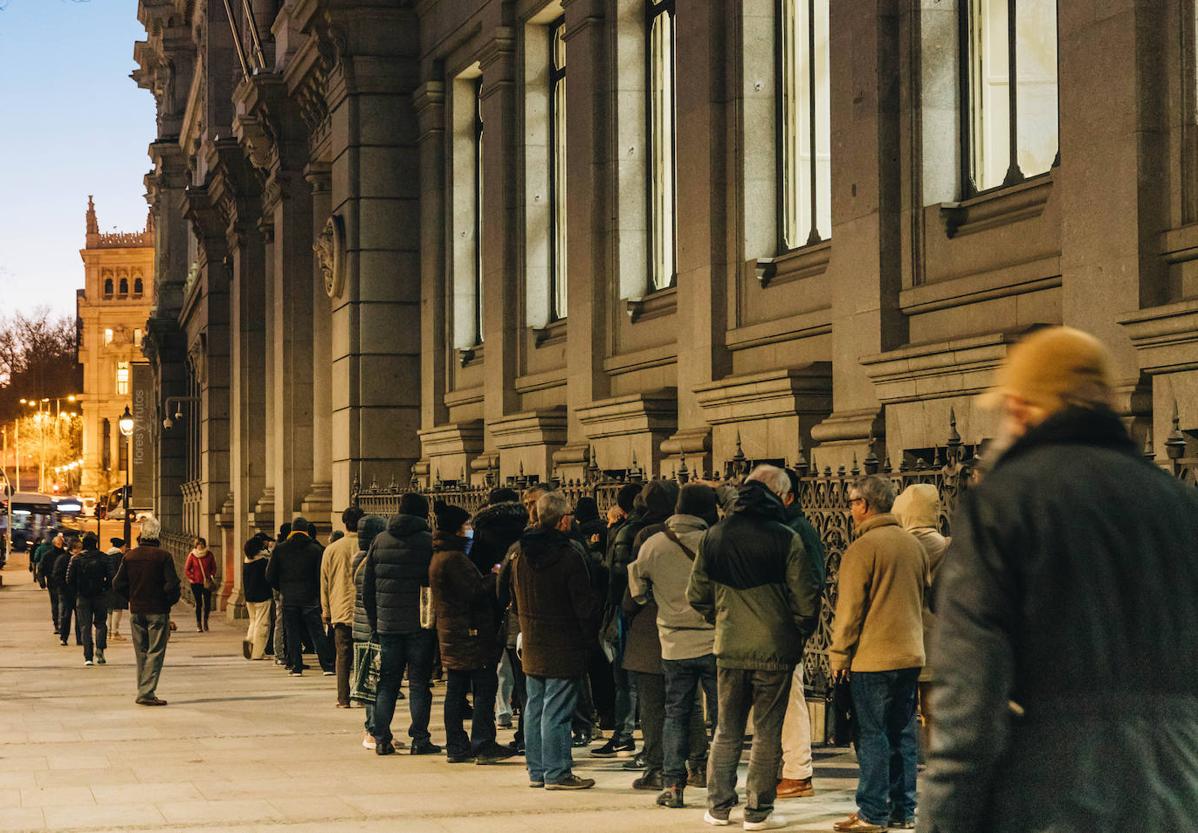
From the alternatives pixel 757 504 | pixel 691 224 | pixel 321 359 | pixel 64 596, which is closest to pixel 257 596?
pixel 64 596

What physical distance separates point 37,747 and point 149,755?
45.9 inches

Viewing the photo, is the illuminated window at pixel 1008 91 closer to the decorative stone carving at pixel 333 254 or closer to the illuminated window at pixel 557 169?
the illuminated window at pixel 557 169

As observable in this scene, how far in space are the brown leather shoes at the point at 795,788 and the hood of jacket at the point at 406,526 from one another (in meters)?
3.65

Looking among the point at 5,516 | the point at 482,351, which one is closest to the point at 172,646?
the point at 482,351

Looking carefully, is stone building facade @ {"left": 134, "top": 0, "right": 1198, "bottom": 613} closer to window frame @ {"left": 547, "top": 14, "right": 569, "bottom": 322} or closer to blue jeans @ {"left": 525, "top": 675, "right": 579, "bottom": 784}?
window frame @ {"left": 547, "top": 14, "right": 569, "bottom": 322}

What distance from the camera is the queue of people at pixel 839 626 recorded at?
3.89 meters

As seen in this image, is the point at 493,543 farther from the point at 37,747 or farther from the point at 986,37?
the point at 986,37

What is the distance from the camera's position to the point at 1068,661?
3.90m

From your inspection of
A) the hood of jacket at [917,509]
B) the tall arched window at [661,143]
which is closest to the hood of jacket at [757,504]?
the hood of jacket at [917,509]

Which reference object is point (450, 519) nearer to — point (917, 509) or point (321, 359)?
point (917, 509)

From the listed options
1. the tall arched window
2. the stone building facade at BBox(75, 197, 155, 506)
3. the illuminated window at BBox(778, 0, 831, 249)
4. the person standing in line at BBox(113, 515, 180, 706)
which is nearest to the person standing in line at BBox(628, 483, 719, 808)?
the illuminated window at BBox(778, 0, 831, 249)

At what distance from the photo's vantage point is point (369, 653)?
14.6 meters

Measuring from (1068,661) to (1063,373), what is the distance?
0.62 meters

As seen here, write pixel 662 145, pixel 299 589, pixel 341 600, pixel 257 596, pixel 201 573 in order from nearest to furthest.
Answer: pixel 341 600, pixel 662 145, pixel 299 589, pixel 257 596, pixel 201 573
